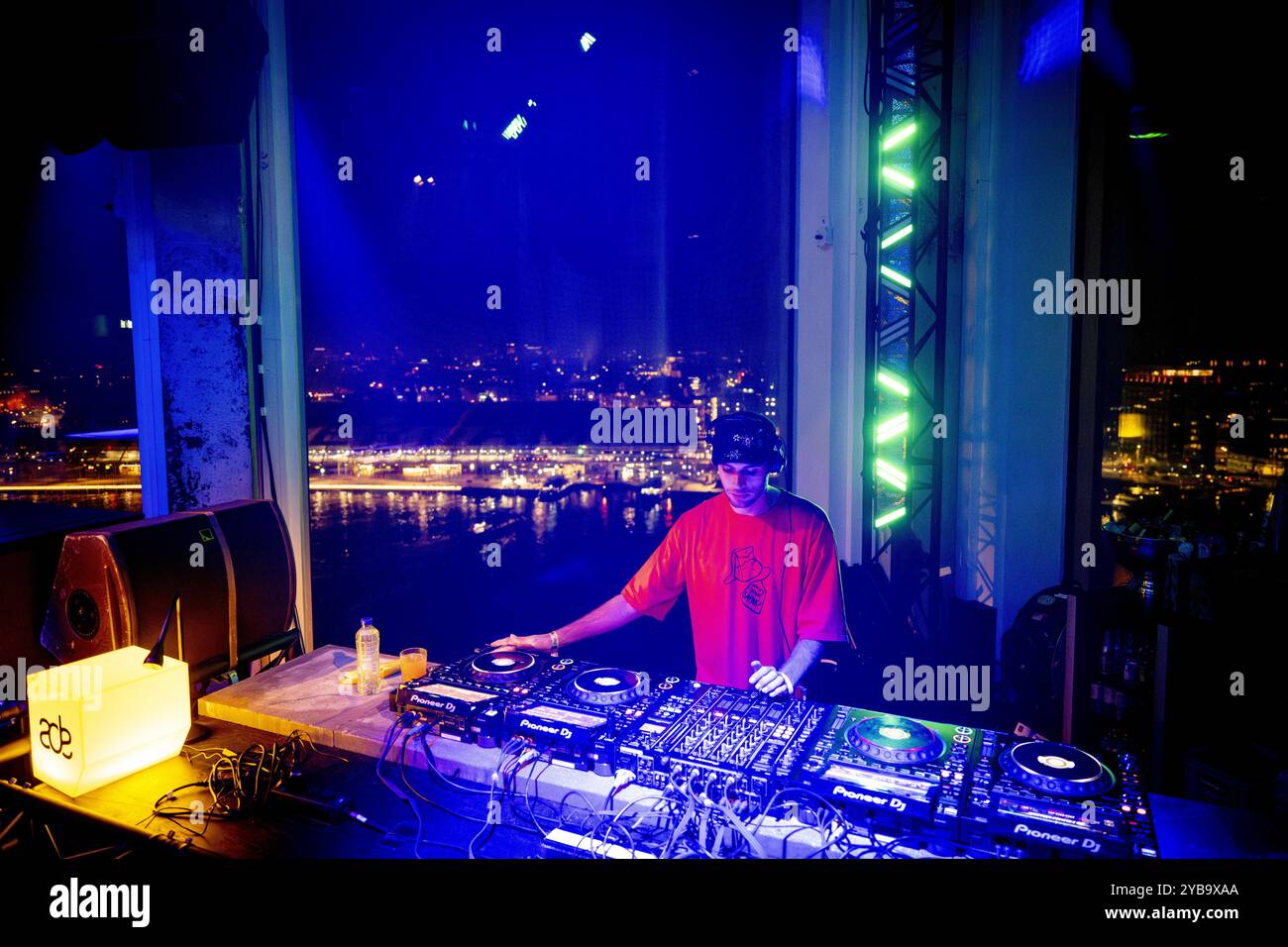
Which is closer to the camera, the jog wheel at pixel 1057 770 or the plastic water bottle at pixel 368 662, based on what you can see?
the jog wheel at pixel 1057 770

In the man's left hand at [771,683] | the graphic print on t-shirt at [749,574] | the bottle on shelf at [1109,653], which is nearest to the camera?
the man's left hand at [771,683]

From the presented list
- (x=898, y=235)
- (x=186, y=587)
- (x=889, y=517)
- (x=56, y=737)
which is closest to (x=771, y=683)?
(x=56, y=737)

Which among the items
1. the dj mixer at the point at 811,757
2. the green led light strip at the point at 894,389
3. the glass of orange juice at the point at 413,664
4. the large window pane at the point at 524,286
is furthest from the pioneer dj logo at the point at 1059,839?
the green led light strip at the point at 894,389

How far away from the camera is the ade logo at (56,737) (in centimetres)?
166

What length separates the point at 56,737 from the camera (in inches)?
66.2

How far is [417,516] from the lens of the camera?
486cm

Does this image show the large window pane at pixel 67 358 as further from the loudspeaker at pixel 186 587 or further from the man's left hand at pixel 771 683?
the man's left hand at pixel 771 683

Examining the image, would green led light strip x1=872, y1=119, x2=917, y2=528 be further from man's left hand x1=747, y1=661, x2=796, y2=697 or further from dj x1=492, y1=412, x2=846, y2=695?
man's left hand x1=747, y1=661, x2=796, y2=697

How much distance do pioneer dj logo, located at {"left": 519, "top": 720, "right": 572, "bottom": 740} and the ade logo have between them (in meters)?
1.05

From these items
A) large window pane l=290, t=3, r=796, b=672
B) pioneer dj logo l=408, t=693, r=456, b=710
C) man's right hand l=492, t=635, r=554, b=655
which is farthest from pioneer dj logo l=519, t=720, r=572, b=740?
large window pane l=290, t=3, r=796, b=672

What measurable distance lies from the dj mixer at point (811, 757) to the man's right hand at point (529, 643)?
1.29ft

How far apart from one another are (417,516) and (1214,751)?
4.33 meters

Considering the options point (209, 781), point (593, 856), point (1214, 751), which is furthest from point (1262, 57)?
point (209, 781)
